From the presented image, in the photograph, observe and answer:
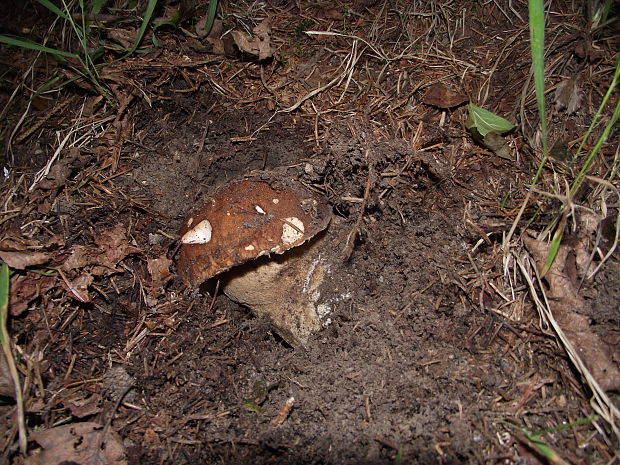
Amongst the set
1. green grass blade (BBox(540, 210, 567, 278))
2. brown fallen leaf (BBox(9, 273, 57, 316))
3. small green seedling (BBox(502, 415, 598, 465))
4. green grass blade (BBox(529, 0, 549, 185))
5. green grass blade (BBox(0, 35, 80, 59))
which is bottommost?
brown fallen leaf (BBox(9, 273, 57, 316))

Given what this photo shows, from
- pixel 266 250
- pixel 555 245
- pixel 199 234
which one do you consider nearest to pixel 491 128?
pixel 555 245

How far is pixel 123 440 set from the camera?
1.71m

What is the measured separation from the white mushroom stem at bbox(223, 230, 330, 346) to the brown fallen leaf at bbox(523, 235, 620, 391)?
3.42 feet

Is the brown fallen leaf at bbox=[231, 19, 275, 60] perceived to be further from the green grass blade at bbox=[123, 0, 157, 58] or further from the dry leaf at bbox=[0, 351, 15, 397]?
the dry leaf at bbox=[0, 351, 15, 397]

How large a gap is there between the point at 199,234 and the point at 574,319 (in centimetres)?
171

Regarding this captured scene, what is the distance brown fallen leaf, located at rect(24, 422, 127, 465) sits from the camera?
1620mm

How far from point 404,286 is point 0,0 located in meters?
3.34

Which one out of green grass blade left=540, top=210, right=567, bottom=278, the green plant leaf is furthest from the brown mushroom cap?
green grass blade left=540, top=210, right=567, bottom=278

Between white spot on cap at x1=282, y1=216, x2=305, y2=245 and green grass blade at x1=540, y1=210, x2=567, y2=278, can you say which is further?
white spot on cap at x1=282, y1=216, x2=305, y2=245

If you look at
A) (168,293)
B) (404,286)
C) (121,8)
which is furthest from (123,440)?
(121,8)

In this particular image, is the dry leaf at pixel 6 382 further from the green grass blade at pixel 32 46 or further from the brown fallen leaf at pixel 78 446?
the green grass blade at pixel 32 46

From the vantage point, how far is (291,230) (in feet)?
6.34

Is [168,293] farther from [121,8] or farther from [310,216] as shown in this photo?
[121,8]

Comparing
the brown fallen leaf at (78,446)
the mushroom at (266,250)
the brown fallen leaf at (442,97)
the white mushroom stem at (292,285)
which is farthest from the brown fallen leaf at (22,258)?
the brown fallen leaf at (442,97)
